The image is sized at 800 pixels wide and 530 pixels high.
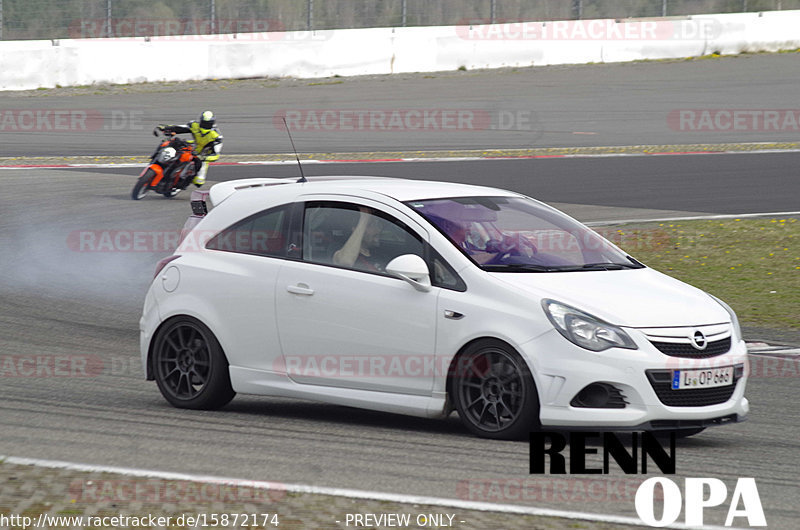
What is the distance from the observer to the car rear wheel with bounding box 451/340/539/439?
7418 mm

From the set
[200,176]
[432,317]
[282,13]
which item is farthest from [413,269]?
[282,13]

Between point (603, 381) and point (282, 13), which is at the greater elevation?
point (282, 13)

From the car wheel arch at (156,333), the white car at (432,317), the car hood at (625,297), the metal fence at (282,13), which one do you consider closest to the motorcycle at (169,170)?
the white car at (432,317)

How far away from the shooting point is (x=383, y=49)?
3772 centimetres

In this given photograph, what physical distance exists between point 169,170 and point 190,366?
12551mm

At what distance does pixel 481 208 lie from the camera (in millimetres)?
8406

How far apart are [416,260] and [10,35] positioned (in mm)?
27549

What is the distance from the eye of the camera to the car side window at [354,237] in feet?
26.4

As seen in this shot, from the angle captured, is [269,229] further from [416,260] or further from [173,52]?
[173,52]

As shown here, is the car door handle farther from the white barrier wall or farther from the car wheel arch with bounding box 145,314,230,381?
the white barrier wall

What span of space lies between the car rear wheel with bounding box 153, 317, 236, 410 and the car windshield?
1626 mm

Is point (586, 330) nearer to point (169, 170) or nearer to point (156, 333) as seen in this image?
point (156, 333)

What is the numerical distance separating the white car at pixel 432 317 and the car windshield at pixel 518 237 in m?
0.01

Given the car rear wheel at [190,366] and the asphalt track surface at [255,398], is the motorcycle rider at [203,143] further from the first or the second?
the car rear wheel at [190,366]
